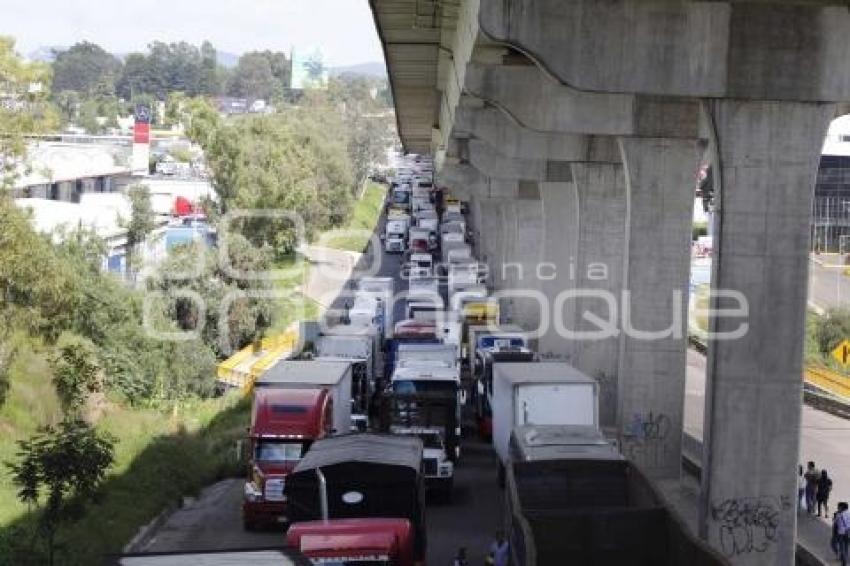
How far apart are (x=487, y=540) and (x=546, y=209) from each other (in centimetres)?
2898

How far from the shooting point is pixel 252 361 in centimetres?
4381

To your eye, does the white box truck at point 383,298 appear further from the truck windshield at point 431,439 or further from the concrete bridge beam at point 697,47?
the concrete bridge beam at point 697,47

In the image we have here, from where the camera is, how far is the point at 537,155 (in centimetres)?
3756

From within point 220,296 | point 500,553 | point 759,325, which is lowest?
point 220,296

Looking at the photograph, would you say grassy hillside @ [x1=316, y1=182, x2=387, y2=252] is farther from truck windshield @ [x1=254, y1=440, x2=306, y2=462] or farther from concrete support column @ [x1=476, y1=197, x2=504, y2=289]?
truck windshield @ [x1=254, y1=440, x2=306, y2=462]

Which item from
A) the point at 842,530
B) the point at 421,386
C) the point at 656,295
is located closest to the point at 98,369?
the point at 421,386

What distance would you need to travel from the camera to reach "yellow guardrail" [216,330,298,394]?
40.7 meters

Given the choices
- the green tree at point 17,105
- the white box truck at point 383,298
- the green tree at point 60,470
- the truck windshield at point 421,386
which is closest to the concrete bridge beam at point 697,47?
the green tree at point 60,470

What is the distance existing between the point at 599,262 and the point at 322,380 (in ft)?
46.5

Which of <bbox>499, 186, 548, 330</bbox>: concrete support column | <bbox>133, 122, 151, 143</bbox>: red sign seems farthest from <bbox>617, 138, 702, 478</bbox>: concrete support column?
<bbox>133, 122, 151, 143</bbox>: red sign

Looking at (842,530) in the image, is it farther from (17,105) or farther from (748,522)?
(17,105)

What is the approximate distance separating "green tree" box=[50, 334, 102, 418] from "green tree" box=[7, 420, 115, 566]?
36.5 feet

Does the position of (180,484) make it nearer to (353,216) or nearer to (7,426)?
(7,426)

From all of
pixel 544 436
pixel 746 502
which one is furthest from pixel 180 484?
pixel 746 502
